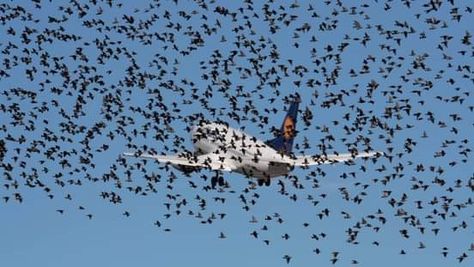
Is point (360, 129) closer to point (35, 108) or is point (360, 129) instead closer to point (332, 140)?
point (332, 140)

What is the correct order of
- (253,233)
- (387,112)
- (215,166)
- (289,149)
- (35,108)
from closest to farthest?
1. (253,233)
2. (387,112)
3. (35,108)
4. (215,166)
5. (289,149)

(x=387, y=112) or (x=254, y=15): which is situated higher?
(x=254, y=15)

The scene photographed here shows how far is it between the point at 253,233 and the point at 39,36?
22447mm

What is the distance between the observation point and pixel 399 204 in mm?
58125

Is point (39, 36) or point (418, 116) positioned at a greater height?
point (39, 36)

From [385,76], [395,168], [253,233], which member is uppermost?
[385,76]

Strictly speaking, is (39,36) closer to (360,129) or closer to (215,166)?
(360,129)

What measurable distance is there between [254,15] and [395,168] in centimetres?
1456

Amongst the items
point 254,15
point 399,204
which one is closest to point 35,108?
point 254,15

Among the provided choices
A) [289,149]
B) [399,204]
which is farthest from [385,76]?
[289,149]

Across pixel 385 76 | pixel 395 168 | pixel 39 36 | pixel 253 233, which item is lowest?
pixel 253 233

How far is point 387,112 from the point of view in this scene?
201 feet

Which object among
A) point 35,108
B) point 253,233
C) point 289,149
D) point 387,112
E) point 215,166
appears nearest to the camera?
point 253,233

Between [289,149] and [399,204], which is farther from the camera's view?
[289,149]
